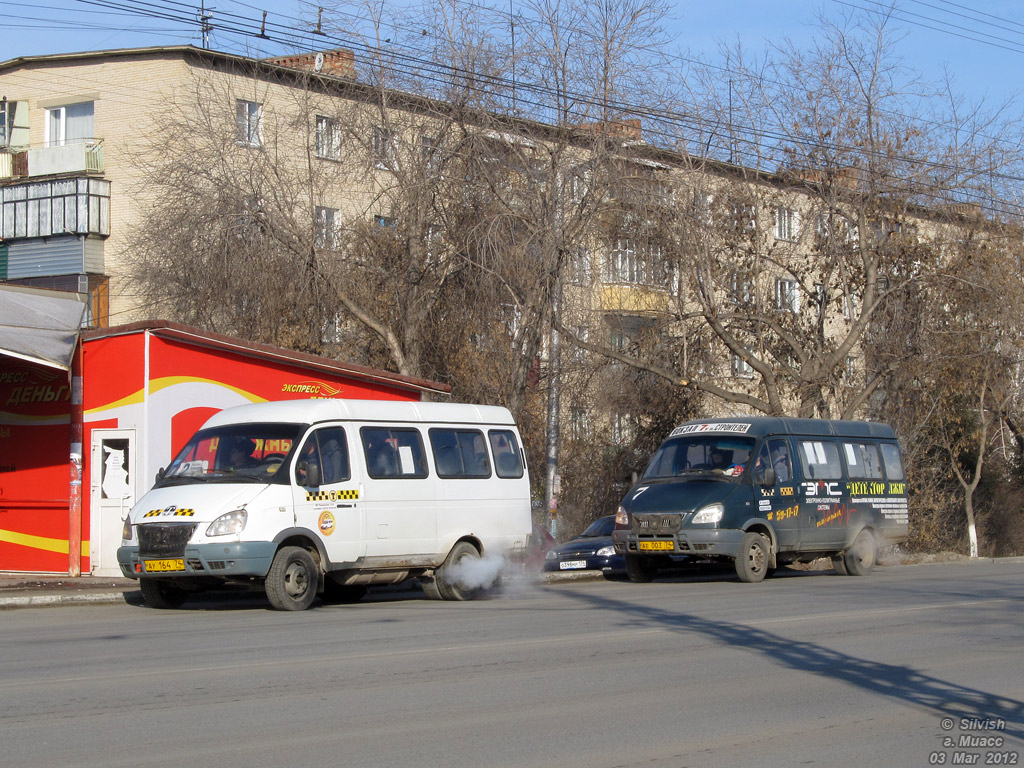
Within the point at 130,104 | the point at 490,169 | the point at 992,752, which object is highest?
the point at 130,104

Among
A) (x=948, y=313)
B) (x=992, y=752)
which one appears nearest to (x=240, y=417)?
(x=992, y=752)

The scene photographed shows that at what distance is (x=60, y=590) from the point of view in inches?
634

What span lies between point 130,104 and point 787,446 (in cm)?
2447

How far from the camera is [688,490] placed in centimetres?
1888

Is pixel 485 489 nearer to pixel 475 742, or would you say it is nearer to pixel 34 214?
pixel 475 742

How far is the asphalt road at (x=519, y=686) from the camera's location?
6875 mm

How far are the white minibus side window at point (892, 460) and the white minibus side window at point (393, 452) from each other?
34.6 feet

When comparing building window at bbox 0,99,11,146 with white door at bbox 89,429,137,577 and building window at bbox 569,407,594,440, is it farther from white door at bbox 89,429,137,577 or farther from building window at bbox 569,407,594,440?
white door at bbox 89,429,137,577

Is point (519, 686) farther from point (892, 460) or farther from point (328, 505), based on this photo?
point (892, 460)

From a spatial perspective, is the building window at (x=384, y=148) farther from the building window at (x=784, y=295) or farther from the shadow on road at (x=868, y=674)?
the shadow on road at (x=868, y=674)

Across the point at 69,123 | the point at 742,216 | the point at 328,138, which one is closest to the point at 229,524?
the point at 328,138

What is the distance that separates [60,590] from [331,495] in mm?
4345

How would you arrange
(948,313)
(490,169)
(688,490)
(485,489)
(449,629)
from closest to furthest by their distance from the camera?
(449,629) < (485,489) < (688,490) < (490,169) < (948,313)

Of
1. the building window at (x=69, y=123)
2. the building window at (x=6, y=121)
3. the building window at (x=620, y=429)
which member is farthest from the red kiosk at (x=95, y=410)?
the building window at (x=6, y=121)
